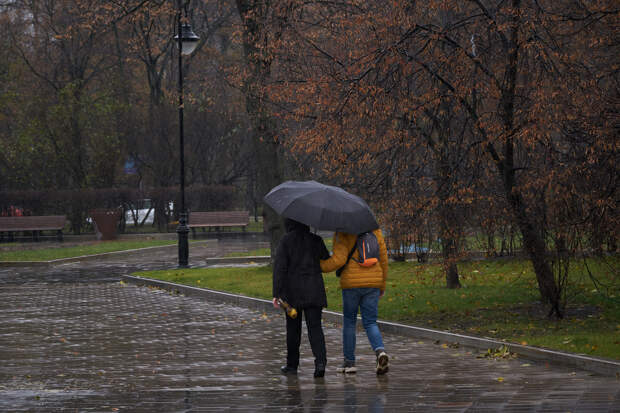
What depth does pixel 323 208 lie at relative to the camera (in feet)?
28.9

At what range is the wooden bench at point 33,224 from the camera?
37.8 metres

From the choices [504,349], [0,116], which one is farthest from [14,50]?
[504,349]

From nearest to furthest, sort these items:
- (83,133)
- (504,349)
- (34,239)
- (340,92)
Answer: (504,349), (340,92), (34,239), (83,133)

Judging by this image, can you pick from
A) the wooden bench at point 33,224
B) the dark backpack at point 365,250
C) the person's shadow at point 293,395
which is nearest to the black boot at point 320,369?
the person's shadow at point 293,395

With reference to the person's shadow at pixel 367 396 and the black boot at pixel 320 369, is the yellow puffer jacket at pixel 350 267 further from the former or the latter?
the person's shadow at pixel 367 396

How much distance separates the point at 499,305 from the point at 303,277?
5.87 metres

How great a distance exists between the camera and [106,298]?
17281 millimetres

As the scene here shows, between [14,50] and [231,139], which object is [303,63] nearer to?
[231,139]

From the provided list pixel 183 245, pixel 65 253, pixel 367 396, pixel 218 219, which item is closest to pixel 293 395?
pixel 367 396

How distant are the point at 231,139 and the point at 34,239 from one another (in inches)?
410

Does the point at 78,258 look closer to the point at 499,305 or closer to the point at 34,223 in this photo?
the point at 34,223

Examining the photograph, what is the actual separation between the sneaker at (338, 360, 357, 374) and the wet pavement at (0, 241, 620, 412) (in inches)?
4.2

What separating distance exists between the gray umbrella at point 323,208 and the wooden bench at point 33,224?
99.6 ft

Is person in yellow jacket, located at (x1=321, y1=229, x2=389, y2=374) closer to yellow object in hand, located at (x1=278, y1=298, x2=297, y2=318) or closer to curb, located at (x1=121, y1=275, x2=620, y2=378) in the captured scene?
yellow object in hand, located at (x1=278, y1=298, x2=297, y2=318)
